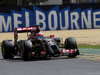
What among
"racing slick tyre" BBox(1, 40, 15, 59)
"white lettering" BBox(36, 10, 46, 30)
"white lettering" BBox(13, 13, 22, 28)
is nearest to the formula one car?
"racing slick tyre" BBox(1, 40, 15, 59)

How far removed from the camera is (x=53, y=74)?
1073cm

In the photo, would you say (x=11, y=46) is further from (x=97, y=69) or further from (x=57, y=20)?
(x=57, y=20)

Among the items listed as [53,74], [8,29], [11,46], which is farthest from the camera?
[8,29]

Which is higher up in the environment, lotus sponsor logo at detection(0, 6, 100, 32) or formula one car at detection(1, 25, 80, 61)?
lotus sponsor logo at detection(0, 6, 100, 32)

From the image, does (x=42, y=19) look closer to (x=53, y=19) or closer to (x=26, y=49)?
(x=53, y=19)

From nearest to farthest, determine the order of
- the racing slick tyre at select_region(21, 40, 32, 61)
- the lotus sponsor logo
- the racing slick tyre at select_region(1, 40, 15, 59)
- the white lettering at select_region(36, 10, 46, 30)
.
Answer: the racing slick tyre at select_region(21, 40, 32, 61)
the racing slick tyre at select_region(1, 40, 15, 59)
the lotus sponsor logo
the white lettering at select_region(36, 10, 46, 30)

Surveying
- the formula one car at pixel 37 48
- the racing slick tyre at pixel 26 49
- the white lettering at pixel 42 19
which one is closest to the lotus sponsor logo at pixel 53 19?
the white lettering at pixel 42 19

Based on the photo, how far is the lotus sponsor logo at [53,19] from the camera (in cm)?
3738

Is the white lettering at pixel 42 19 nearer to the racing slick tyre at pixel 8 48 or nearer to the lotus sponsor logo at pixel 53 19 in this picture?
the lotus sponsor logo at pixel 53 19

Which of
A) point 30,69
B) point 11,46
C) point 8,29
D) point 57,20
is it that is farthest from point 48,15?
point 30,69

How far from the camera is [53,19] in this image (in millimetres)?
37844

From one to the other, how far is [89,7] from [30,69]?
1075 inches

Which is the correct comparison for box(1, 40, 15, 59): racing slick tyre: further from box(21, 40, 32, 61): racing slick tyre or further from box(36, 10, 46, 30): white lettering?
box(36, 10, 46, 30): white lettering

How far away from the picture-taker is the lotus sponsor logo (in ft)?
123
